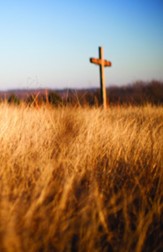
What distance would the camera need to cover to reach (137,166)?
1.75 m

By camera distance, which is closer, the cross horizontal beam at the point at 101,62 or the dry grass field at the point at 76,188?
the dry grass field at the point at 76,188

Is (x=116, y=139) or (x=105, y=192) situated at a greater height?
(x=116, y=139)

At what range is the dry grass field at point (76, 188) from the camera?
988 millimetres

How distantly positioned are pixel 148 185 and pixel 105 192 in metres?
0.26

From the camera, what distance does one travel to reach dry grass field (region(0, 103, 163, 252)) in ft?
3.24

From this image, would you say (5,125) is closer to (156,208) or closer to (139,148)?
(139,148)

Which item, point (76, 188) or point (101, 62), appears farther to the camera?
point (101, 62)

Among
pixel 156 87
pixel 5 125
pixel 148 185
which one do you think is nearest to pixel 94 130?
pixel 5 125

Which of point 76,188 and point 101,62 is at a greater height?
point 101,62

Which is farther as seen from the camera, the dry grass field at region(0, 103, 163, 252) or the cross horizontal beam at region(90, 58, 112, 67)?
the cross horizontal beam at region(90, 58, 112, 67)

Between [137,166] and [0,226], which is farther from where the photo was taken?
[137,166]

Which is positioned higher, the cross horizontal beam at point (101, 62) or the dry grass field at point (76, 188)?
the cross horizontal beam at point (101, 62)

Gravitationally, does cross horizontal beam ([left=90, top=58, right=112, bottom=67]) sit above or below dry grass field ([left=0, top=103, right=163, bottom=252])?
above

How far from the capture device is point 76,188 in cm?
141
